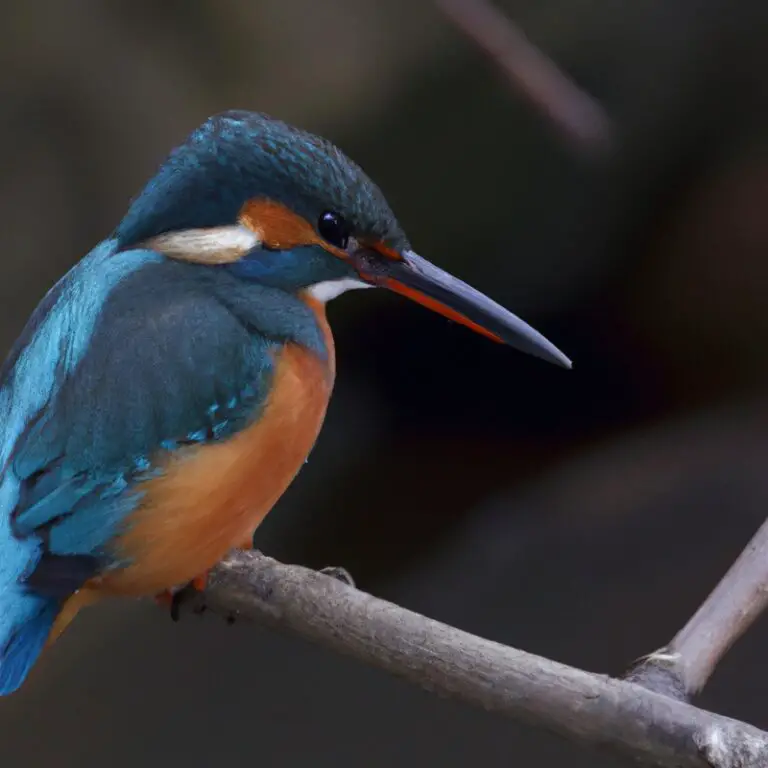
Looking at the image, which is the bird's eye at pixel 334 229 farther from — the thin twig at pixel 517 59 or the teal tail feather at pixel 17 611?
the teal tail feather at pixel 17 611

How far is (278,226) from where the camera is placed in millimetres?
1177

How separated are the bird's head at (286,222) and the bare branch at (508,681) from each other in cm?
31

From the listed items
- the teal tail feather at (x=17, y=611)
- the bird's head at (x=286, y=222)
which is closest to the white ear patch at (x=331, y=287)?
the bird's head at (x=286, y=222)

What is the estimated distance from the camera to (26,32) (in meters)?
2.24

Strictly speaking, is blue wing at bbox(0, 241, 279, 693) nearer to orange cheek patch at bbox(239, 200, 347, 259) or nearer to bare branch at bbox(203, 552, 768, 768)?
orange cheek patch at bbox(239, 200, 347, 259)

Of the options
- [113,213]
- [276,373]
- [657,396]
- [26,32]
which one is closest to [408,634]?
[276,373]

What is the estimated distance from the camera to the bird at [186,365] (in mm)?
1074

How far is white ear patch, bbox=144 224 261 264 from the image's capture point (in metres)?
1.19

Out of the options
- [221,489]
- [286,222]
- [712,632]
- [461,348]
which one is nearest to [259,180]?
[286,222]

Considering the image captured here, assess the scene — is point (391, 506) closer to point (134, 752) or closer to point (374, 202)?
point (134, 752)

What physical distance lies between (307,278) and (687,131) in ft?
5.07

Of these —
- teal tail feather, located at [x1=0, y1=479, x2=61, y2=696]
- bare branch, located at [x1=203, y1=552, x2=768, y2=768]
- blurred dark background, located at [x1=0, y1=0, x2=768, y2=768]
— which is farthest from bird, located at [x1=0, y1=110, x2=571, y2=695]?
blurred dark background, located at [x1=0, y1=0, x2=768, y2=768]

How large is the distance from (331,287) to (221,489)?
25 cm

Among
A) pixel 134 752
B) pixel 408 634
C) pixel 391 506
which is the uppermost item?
pixel 408 634
